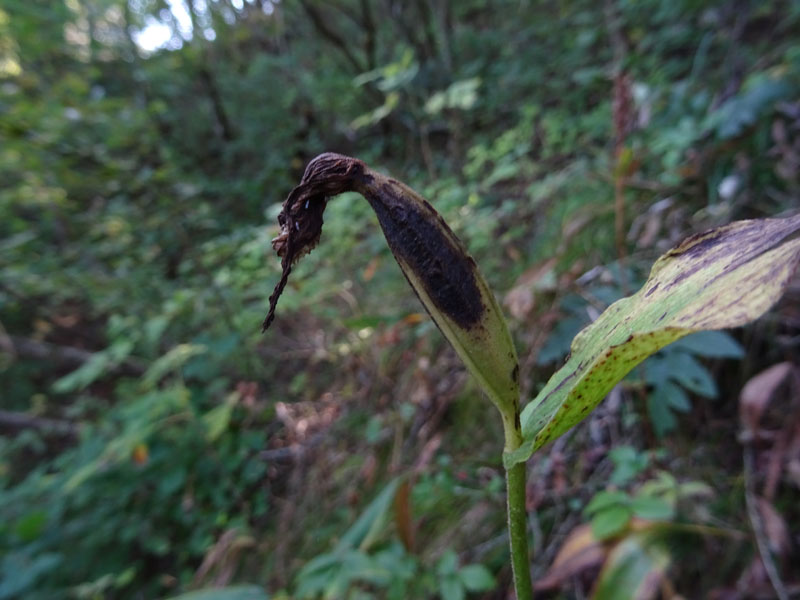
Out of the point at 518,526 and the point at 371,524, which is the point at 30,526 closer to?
the point at 371,524

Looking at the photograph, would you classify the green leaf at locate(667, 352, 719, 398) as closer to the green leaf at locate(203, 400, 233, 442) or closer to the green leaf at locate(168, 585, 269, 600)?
the green leaf at locate(168, 585, 269, 600)

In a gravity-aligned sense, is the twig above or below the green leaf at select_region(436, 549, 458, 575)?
below

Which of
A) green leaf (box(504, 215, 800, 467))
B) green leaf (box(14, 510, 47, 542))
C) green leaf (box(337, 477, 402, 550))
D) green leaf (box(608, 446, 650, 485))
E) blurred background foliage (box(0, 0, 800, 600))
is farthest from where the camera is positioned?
green leaf (box(14, 510, 47, 542))

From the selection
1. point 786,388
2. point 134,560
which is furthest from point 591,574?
point 134,560

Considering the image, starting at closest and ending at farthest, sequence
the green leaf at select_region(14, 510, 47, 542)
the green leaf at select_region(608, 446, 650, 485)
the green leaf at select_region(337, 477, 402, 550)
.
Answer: the green leaf at select_region(608, 446, 650, 485) → the green leaf at select_region(337, 477, 402, 550) → the green leaf at select_region(14, 510, 47, 542)

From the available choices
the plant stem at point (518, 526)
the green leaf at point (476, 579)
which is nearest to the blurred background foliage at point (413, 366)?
the green leaf at point (476, 579)

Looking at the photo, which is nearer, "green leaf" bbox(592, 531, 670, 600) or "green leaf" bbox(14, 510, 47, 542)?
"green leaf" bbox(592, 531, 670, 600)

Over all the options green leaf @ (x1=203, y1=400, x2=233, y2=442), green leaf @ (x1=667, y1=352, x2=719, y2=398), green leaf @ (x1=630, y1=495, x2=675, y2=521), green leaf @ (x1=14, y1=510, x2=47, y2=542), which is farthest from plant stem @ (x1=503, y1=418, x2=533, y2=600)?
green leaf @ (x1=14, y1=510, x2=47, y2=542)

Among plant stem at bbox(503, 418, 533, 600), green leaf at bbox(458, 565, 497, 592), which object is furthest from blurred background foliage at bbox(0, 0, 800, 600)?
plant stem at bbox(503, 418, 533, 600)

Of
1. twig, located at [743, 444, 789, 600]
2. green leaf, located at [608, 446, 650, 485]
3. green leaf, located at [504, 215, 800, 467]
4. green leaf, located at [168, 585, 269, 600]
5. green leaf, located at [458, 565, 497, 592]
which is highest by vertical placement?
green leaf, located at [504, 215, 800, 467]
